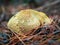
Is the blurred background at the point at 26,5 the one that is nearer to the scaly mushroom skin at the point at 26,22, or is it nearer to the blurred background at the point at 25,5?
the blurred background at the point at 25,5

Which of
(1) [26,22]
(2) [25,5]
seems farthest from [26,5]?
(1) [26,22]

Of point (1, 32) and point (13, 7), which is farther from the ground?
point (13, 7)

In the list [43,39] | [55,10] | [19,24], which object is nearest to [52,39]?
[43,39]

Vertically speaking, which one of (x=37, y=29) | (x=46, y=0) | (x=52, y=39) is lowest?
(x=52, y=39)

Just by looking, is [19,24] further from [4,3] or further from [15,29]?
[4,3]

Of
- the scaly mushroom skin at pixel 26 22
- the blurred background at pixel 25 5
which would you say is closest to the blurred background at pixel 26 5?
the blurred background at pixel 25 5

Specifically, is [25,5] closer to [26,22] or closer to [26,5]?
[26,5]

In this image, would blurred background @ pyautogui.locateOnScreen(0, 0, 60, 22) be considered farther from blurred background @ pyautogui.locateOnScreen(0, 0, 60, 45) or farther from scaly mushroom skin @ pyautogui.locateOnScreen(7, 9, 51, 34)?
scaly mushroom skin @ pyautogui.locateOnScreen(7, 9, 51, 34)

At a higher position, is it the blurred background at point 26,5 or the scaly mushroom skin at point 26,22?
the blurred background at point 26,5

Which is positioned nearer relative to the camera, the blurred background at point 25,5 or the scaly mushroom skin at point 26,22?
the scaly mushroom skin at point 26,22
